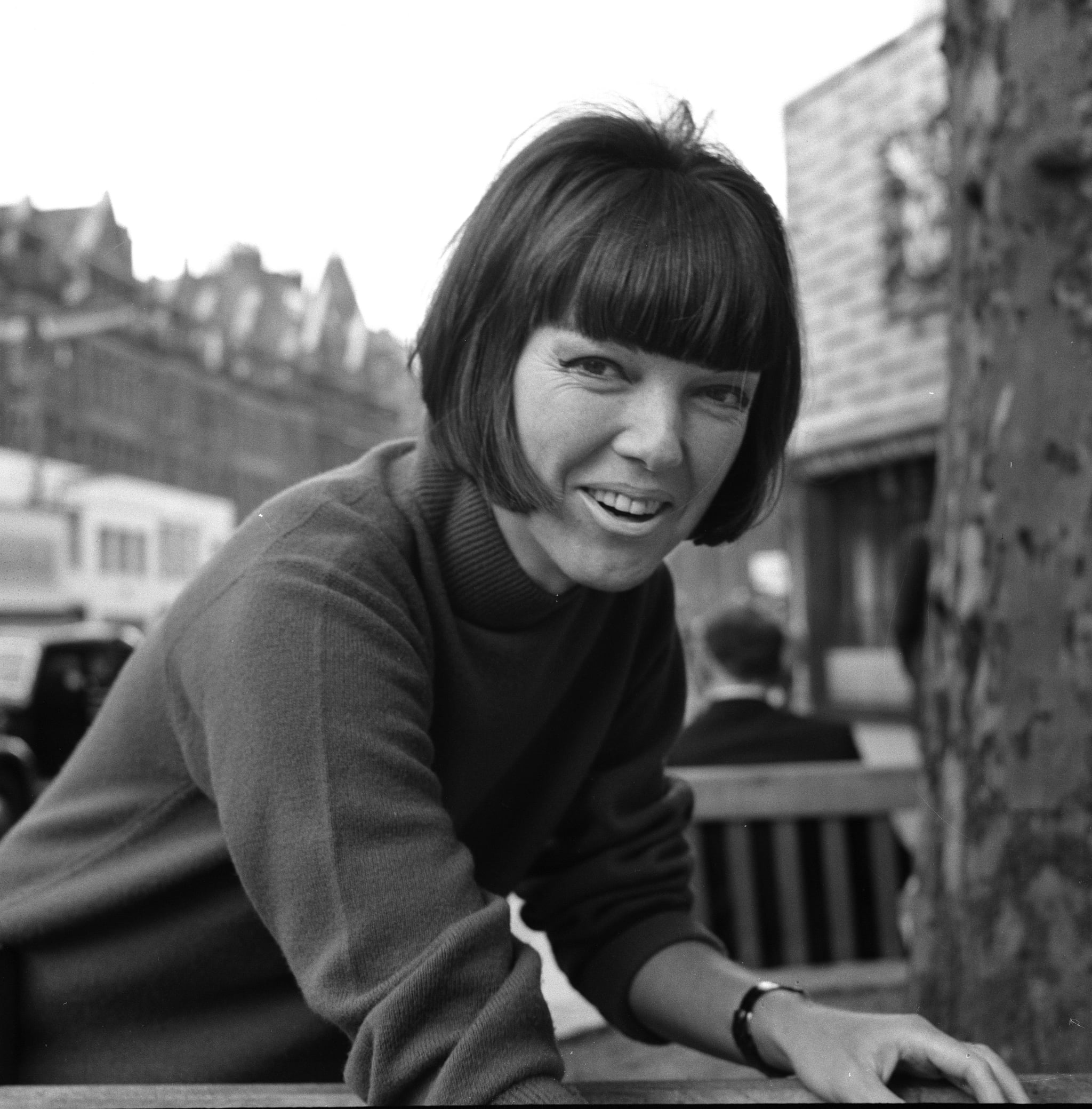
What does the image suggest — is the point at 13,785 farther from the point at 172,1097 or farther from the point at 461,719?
the point at 172,1097

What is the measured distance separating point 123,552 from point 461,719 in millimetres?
39754

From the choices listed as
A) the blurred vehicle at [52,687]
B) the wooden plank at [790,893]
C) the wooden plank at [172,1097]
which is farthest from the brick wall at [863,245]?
the wooden plank at [172,1097]

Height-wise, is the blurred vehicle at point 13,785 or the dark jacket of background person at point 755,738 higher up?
the dark jacket of background person at point 755,738

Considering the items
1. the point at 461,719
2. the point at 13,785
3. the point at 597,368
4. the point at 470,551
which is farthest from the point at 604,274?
the point at 13,785

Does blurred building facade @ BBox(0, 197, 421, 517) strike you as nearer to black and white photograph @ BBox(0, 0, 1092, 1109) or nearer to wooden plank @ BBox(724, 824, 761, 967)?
wooden plank @ BBox(724, 824, 761, 967)

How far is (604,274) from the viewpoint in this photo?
121cm

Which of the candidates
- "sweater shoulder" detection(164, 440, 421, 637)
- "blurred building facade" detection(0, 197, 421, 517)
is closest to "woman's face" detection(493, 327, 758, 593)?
"sweater shoulder" detection(164, 440, 421, 637)

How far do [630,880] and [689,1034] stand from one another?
194 mm

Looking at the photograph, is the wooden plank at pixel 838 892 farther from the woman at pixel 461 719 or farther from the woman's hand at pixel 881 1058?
the woman's hand at pixel 881 1058

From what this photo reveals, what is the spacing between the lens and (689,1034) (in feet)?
4.91

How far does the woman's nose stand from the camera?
47.8 inches

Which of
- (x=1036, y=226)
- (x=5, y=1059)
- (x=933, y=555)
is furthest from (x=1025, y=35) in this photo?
(x=5, y=1059)

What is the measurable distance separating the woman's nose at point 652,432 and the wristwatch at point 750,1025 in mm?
523

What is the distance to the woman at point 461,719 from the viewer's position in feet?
3.68
